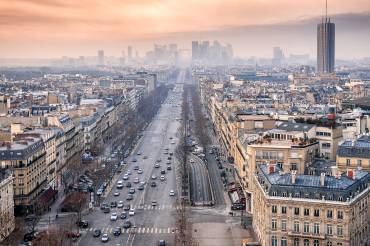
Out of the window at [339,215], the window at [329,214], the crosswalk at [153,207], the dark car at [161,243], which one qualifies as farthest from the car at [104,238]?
the window at [339,215]

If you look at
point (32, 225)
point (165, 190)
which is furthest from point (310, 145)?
point (32, 225)

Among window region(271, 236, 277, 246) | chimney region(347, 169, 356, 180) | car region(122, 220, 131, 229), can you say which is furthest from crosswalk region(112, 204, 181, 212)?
chimney region(347, 169, 356, 180)

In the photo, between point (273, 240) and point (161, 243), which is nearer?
point (273, 240)

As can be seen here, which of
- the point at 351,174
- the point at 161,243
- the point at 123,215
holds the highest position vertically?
the point at 351,174

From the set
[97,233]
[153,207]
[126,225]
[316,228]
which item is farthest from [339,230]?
[153,207]

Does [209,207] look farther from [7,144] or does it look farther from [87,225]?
[7,144]

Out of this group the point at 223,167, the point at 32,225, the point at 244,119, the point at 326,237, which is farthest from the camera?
the point at 223,167

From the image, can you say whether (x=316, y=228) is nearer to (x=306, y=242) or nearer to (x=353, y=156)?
(x=306, y=242)
